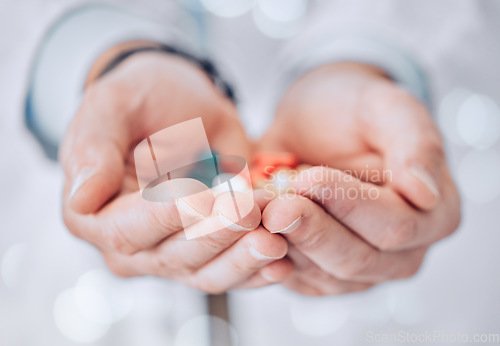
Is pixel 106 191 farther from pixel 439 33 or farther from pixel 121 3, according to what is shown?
pixel 439 33

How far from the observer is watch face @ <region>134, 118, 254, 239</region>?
133 mm

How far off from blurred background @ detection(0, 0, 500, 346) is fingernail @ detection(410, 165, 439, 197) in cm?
16

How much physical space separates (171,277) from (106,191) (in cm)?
6

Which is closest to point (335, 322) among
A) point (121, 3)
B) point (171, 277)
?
point (171, 277)

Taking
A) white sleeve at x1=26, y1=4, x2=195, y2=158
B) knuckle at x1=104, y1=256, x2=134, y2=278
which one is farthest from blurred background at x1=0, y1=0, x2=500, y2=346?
knuckle at x1=104, y1=256, x2=134, y2=278

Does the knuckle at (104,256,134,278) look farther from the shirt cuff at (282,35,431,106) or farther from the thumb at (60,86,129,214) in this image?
the shirt cuff at (282,35,431,106)

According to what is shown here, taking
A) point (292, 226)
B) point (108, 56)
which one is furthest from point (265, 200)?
point (108, 56)

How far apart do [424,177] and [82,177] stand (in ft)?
0.50

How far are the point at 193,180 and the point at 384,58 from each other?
24 cm

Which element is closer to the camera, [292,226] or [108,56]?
[292,226]

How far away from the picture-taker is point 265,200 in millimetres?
141

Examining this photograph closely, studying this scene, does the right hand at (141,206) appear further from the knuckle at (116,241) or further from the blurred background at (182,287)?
the blurred background at (182,287)

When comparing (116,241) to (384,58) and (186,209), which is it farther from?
(384,58)

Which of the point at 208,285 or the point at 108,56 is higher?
the point at 108,56
